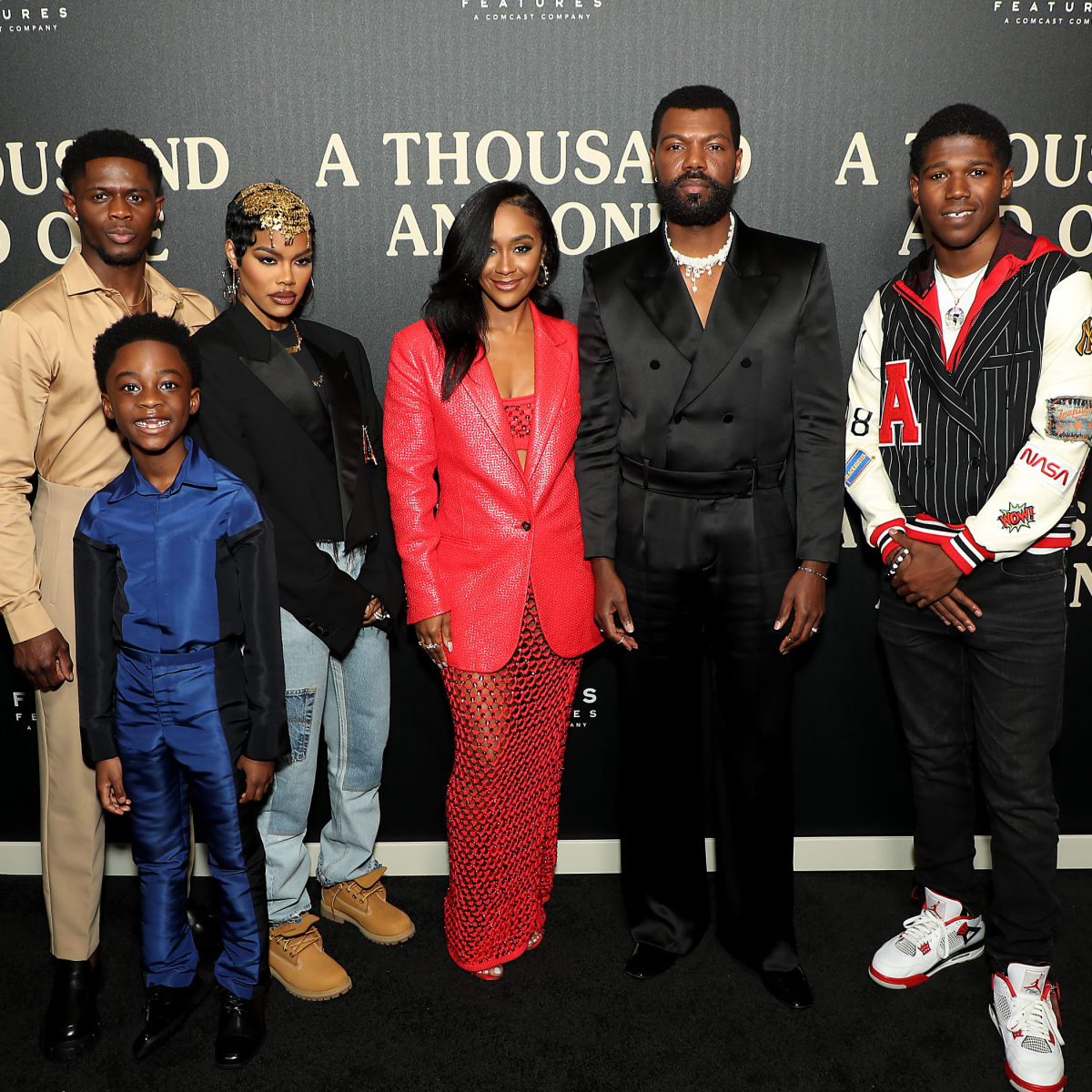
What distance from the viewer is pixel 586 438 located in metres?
2.47

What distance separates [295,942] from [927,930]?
5.68 ft

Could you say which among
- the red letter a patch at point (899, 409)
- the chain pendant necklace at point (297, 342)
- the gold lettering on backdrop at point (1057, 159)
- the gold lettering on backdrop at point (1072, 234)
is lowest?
the red letter a patch at point (899, 409)

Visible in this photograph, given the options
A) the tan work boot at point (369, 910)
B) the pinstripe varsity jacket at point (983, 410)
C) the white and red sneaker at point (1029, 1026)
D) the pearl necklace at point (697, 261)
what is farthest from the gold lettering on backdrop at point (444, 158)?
the white and red sneaker at point (1029, 1026)

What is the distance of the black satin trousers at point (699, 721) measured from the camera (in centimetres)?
243

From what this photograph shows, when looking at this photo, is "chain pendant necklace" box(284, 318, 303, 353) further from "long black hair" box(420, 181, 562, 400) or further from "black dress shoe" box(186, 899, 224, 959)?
"black dress shoe" box(186, 899, 224, 959)

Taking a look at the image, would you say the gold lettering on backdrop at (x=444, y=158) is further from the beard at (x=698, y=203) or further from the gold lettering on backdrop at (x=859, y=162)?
the gold lettering on backdrop at (x=859, y=162)

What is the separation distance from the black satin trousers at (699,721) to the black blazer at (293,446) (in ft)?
2.28

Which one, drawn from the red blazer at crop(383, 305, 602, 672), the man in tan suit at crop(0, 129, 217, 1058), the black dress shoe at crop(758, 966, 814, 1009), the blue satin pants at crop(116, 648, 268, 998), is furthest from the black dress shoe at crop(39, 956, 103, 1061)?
the black dress shoe at crop(758, 966, 814, 1009)

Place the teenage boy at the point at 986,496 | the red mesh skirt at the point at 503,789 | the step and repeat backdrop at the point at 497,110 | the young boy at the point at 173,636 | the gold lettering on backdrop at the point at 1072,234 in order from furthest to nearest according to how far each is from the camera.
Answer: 1. the gold lettering on backdrop at the point at 1072,234
2. the step and repeat backdrop at the point at 497,110
3. the red mesh skirt at the point at 503,789
4. the teenage boy at the point at 986,496
5. the young boy at the point at 173,636

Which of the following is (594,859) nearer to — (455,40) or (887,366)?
(887,366)

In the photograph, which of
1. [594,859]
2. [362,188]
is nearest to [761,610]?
[594,859]

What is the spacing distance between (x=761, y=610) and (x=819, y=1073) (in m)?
1.11

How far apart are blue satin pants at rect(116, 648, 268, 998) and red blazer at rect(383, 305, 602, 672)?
54 cm

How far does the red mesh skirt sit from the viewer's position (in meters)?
2.52
